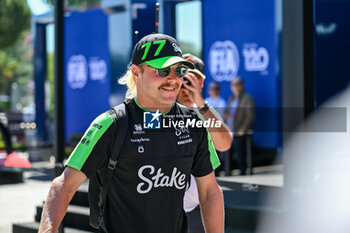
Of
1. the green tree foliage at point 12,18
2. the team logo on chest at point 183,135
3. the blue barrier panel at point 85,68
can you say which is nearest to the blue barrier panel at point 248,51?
the blue barrier panel at point 85,68

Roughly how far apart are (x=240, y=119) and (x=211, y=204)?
23.0 feet

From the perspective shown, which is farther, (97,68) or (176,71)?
(97,68)

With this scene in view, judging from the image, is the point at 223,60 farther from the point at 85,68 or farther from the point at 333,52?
the point at 333,52

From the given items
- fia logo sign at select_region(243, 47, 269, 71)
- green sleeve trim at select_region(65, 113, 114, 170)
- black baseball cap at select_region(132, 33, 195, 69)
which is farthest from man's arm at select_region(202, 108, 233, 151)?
fia logo sign at select_region(243, 47, 269, 71)

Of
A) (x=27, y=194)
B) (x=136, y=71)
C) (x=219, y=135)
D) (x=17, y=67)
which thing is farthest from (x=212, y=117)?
(x=17, y=67)

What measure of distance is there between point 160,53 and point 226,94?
8.26 metres

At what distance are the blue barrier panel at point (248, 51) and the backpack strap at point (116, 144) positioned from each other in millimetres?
7214

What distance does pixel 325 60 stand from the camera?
231 inches

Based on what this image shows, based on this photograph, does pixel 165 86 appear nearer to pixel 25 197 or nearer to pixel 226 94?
pixel 25 197

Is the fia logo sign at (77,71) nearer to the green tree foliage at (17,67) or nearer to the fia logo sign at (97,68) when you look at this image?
the fia logo sign at (97,68)

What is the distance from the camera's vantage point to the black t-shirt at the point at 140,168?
2566 millimetres

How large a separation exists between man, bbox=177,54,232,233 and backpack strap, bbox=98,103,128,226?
104 centimetres

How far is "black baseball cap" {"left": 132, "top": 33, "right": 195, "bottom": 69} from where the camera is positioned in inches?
103

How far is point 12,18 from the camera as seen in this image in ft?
121
